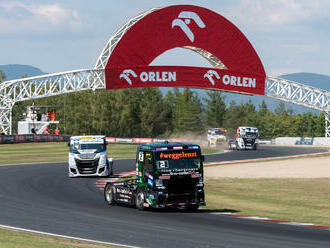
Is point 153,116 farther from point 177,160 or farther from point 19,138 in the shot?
point 177,160

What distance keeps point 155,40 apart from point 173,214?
169ft

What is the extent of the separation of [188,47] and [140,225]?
5625 cm

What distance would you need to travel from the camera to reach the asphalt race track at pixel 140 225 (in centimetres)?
1380

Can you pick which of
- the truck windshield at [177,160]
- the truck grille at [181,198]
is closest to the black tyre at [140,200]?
the truck grille at [181,198]

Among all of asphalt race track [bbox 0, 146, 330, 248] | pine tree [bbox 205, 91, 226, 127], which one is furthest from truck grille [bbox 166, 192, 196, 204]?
pine tree [bbox 205, 91, 226, 127]

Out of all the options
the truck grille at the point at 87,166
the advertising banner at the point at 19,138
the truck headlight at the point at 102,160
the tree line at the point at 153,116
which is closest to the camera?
the truck grille at the point at 87,166

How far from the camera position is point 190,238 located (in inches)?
556

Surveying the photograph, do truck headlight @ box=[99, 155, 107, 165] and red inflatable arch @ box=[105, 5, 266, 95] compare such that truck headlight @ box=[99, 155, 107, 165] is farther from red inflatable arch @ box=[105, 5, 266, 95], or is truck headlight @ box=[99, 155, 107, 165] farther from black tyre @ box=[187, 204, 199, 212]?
red inflatable arch @ box=[105, 5, 266, 95]

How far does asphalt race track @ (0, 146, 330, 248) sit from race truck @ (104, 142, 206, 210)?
44 centimetres

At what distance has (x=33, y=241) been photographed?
13.0 meters

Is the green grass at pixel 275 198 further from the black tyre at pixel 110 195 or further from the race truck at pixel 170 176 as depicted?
the black tyre at pixel 110 195

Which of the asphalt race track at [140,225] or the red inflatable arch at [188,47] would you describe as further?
the red inflatable arch at [188,47]

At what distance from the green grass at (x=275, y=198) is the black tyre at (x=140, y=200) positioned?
9.11 feet

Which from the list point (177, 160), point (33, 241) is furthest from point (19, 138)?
point (33, 241)
